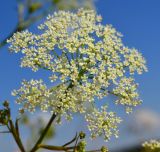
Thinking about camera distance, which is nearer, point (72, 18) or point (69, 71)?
point (69, 71)

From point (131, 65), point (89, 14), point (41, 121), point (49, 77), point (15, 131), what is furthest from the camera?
point (41, 121)


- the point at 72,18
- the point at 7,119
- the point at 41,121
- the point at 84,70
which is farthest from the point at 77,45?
the point at 41,121

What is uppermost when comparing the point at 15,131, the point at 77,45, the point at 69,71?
the point at 77,45

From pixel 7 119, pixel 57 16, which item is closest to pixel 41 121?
pixel 57 16

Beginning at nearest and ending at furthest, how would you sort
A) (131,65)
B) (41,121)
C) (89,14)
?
(131,65) < (89,14) < (41,121)

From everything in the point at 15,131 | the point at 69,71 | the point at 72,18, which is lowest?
the point at 15,131

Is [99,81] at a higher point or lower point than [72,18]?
lower

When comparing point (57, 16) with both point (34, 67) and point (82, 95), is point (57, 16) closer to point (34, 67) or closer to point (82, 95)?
point (34, 67)

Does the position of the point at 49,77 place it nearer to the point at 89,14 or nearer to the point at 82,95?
the point at 82,95

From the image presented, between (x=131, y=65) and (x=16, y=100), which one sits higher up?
(x=131, y=65)
